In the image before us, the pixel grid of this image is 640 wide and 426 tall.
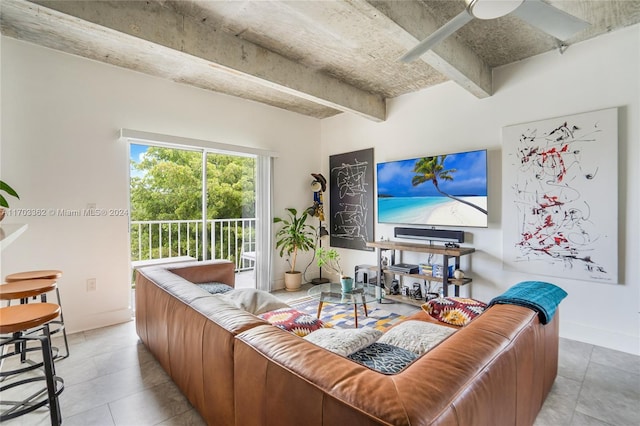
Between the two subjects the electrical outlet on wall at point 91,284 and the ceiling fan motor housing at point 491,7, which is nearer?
the ceiling fan motor housing at point 491,7

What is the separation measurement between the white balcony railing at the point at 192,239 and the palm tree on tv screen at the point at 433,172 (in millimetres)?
2414

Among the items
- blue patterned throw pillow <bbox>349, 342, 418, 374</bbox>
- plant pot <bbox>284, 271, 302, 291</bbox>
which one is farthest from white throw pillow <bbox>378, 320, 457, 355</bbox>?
plant pot <bbox>284, 271, 302, 291</bbox>

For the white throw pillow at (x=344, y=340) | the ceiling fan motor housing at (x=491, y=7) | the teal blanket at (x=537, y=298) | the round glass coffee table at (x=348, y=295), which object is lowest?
the round glass coffee table at (x=348, y=295)

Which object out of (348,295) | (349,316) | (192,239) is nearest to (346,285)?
(348,295)

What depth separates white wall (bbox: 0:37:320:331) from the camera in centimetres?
271

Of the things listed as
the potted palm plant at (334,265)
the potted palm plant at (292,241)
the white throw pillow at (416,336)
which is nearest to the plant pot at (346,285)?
the potted palm plant at (334,265)

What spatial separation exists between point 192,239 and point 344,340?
3.17m

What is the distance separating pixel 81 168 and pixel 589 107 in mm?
4869

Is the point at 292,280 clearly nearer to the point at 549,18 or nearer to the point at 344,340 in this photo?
the point at 344,340

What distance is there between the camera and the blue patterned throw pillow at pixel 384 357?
1.36m

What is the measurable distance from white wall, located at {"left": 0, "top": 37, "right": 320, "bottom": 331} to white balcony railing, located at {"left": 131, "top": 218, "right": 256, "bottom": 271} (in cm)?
59

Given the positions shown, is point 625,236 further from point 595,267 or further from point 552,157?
point 552,157

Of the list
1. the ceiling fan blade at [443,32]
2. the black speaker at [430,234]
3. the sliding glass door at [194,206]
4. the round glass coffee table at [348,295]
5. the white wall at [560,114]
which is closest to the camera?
the ceiling fan blade at [443,32]

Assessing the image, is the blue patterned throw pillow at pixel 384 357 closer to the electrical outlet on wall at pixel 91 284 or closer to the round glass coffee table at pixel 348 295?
the round glass coffee table at pixel 348 295
